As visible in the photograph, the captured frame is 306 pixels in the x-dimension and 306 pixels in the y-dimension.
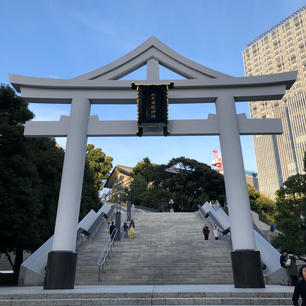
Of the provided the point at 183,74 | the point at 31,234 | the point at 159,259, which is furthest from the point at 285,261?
the point at 31,234

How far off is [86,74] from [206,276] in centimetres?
920

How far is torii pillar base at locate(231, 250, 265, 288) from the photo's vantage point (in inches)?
317

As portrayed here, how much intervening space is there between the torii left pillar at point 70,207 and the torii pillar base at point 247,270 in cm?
491

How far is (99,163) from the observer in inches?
1756

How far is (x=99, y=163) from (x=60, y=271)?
36.8 m

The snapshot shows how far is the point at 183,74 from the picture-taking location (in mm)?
10664

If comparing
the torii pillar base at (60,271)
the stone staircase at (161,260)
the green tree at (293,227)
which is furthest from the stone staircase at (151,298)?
the stone staircase at (161,260)

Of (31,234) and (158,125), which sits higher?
(158,125)

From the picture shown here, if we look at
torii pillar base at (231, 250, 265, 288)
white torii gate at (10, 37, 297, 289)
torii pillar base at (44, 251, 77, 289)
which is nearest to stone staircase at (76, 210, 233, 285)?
torii pillar base at (44, 251, 77, 289)

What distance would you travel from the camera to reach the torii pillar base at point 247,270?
8062mm

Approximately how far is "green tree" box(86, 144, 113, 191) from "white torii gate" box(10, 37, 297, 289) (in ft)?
112

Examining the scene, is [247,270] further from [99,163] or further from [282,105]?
[282,105]

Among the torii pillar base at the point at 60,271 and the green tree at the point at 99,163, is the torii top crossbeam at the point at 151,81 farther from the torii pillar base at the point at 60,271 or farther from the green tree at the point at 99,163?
the green tree at the point at 99,163

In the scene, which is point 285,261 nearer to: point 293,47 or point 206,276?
point 206,276
